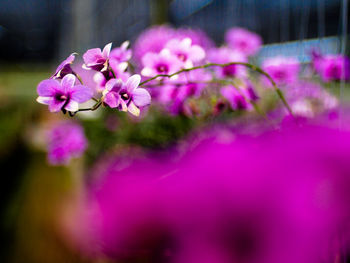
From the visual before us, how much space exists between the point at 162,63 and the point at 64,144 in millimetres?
528

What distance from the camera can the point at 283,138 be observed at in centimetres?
24

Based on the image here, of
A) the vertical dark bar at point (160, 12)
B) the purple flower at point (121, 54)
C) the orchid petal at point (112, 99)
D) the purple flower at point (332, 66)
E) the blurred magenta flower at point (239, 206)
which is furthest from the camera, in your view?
the vertical dark bar at point (160, 12)

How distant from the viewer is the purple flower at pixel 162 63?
1.57ft

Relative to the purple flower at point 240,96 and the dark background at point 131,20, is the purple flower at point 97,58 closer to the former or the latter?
the purple flower at point 240,96

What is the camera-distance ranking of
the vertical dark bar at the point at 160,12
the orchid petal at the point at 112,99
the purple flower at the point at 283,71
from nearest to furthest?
1. the orchid petal at the point at 112,99
2. the purple flower at the point at 283,71
3. the vertical dark bar at the point at 160,12

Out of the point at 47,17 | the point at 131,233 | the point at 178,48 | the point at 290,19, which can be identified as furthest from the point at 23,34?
the point at 131,233

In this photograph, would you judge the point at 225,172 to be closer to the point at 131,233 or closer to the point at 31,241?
the point at 131,233

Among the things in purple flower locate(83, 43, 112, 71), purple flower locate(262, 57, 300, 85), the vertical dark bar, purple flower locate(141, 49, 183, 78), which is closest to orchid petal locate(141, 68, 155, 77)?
purple flower locate(141, 49, 183, 78)

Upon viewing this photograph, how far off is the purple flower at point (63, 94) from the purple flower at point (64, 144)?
0.51 metres

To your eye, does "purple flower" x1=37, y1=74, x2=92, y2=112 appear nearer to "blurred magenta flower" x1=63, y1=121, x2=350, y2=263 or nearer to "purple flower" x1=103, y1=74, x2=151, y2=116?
"purple flower" x1=103, y1=74, x2=151, y2=116

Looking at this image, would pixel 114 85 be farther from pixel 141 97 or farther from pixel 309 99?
pixel 309 99

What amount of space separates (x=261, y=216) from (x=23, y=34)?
530cm

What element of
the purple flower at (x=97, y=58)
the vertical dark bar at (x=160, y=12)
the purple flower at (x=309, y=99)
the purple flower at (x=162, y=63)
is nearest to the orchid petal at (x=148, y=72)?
the purple flower at (x=162, y=63)

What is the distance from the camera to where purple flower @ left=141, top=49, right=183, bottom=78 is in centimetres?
48
